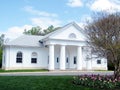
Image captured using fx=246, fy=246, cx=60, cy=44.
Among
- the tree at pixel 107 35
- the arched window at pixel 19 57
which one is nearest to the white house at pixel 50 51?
the arched window at pixel 19 57

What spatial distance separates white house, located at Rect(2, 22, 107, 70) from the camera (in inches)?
1559

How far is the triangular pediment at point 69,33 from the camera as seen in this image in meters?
40.3

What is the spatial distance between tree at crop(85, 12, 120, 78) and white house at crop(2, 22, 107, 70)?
72.8 ft

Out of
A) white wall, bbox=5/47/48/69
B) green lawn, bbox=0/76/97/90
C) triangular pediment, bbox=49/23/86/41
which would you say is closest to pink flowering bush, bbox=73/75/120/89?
green lawn, bbox=0/76/97/90

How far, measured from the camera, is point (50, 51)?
39.6 meters

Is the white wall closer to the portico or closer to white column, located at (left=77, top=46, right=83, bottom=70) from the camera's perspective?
the portico

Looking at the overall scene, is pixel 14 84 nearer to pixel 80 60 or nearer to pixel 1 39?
pixel 80 60

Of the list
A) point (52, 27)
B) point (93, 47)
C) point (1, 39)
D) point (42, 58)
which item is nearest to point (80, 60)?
point (42, 58)

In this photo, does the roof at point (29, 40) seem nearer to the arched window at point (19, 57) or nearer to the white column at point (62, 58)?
the arched window at point (19, 57)

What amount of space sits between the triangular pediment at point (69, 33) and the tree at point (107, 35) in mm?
23883

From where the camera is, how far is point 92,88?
14883 millimetres

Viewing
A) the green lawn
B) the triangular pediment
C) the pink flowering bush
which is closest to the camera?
the green lawn

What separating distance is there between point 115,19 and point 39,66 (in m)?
27.5

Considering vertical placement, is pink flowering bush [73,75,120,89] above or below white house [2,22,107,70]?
below
